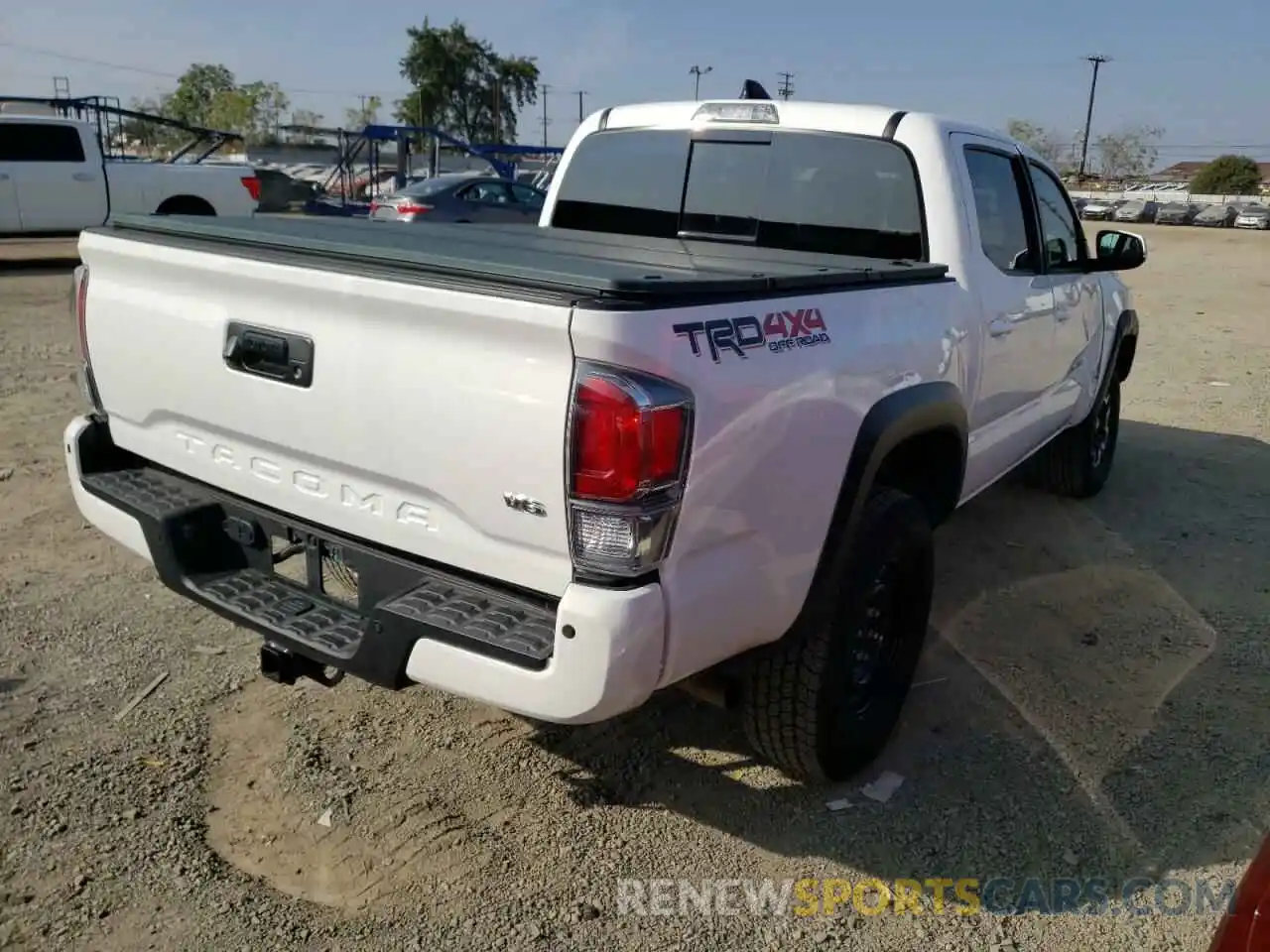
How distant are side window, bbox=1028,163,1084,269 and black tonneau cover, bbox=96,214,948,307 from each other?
53.2 inches

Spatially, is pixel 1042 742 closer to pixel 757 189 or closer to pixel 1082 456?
pixel 757 189

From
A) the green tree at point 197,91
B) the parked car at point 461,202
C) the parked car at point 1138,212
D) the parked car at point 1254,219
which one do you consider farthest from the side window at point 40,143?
the green tree at point 197,91

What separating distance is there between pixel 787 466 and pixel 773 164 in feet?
6.34

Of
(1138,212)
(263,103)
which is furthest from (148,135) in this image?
(1138,212)

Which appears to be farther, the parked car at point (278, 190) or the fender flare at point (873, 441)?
the parked car at point (278, 190)

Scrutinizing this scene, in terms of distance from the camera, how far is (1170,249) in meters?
28.2

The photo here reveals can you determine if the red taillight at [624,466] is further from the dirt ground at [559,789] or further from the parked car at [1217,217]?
the parked car at [1217,217]

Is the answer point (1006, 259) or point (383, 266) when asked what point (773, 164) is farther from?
point (383, 266)

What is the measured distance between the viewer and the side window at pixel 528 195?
1659 centimetres

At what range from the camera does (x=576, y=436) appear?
2113 mm

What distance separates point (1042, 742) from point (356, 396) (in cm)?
245

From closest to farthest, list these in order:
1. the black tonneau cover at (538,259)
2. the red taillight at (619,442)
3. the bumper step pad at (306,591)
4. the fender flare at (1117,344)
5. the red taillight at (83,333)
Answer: the red taillight at (619,442), the black tonneau cover at (538,259), the bumper step pad at (306,591), the red taillight at (83,333), the fender flare at (1117,344)

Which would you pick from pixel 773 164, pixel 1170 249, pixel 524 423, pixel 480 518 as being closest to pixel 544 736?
pixel 480 518

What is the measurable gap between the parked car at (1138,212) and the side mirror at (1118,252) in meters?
46.1
